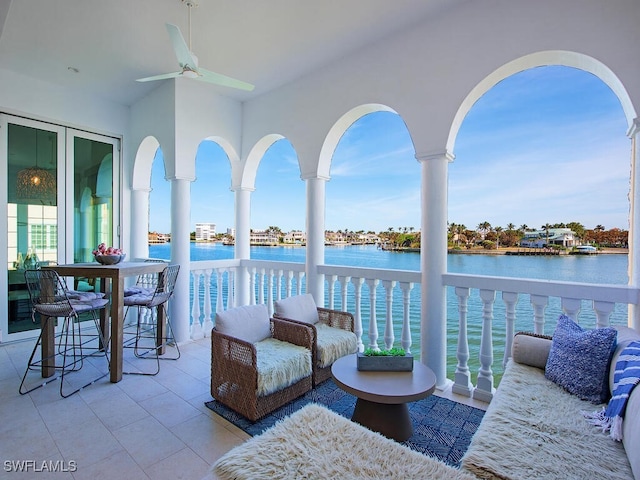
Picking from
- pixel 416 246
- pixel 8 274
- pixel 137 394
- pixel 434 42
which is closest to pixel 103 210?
pixel 8 274

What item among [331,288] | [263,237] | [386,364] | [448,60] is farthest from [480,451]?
[263,237]

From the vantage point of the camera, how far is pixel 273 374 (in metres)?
2.29

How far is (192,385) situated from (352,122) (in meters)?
3.28

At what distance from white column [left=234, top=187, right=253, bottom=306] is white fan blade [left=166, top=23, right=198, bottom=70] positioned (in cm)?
231

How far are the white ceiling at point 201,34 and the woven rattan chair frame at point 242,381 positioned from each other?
2752 millimetres

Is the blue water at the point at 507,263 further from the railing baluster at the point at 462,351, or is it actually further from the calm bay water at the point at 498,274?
the railing baluster at the point at 462,351

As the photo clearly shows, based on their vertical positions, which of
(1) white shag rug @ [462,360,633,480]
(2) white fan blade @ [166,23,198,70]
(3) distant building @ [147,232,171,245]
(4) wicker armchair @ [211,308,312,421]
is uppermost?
(2) white fan blade @ [166,23,198,70]

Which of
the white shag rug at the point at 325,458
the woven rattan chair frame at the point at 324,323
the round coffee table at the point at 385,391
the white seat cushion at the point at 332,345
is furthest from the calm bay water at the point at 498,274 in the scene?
the white shag rug at the point at 325,458

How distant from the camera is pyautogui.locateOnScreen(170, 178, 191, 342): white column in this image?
402 cm

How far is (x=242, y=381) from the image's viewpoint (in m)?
2.30

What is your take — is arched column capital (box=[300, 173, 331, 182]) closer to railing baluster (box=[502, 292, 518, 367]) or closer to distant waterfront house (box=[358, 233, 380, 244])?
distant waterfront house (box=[358, 233, 380, 244])

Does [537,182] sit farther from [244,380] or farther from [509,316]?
[244,380]

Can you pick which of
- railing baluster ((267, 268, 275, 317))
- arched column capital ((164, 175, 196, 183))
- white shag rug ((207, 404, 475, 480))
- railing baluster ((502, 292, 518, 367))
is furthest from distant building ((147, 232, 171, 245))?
railing baluster ((502, 292, 518, 367))

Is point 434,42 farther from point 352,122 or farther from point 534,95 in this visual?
point 534,95
